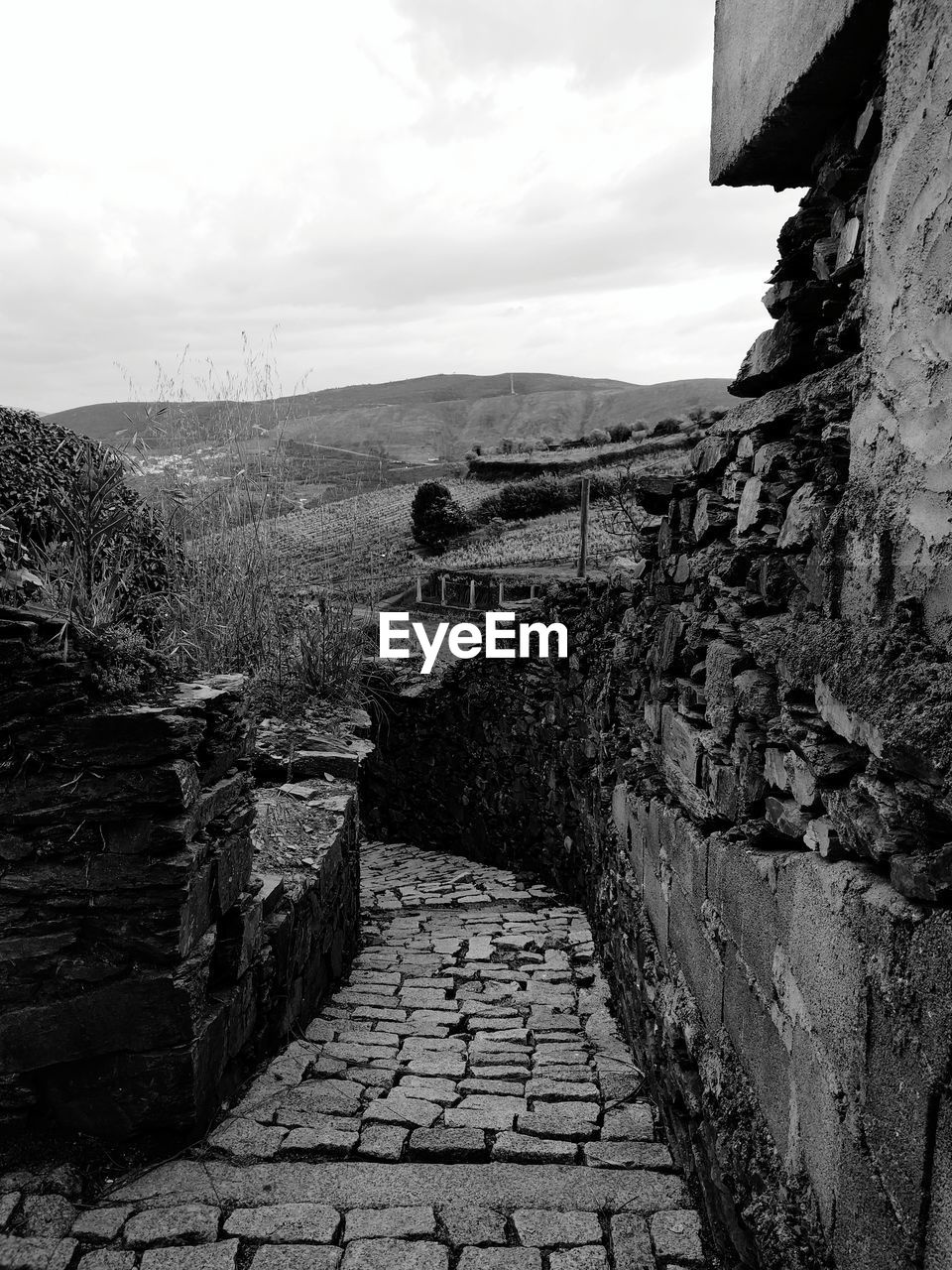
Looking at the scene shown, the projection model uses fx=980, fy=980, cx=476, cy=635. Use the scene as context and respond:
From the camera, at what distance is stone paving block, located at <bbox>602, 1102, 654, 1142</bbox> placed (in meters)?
3.07

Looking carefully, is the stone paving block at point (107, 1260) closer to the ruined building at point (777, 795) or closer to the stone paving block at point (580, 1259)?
the ruined building at point (777, 795)

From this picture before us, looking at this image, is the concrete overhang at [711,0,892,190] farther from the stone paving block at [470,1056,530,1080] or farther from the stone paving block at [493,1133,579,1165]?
the stone paving block at [470,1056,530,1080]

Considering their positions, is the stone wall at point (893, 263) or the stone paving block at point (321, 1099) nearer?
the stone wall at point (893, 263)

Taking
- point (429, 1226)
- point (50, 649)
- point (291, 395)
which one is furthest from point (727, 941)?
point (291, 395)

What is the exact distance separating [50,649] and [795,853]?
6.35ft

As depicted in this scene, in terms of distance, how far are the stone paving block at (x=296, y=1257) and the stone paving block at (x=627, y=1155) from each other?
0.85m

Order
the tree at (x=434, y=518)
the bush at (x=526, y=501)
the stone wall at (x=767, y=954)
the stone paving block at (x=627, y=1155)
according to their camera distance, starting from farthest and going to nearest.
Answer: the bush at (x=526, y=501) < the tree at (x=434, y=518) < the stone paving block at (x=627, y=1155) < the stone wall at (x=767, y=954)

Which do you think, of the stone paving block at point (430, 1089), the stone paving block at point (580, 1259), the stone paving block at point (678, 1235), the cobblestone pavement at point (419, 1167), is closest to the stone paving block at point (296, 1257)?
the cobblestone pavement at point (419, 1167)

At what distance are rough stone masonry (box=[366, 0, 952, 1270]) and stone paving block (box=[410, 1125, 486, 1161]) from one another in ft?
1.94

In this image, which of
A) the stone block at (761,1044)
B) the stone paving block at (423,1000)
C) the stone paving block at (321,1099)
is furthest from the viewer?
the stone paving block at (423,1000)

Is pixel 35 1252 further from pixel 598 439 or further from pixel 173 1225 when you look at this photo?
pixel 598 439

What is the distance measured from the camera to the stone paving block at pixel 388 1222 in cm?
242

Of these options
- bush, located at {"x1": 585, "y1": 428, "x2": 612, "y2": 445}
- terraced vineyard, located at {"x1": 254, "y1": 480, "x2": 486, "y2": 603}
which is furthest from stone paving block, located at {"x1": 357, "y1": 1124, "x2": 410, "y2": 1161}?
bush, located at {"x1": 585, "y1": 428, "x2": 612, "y2": 445}

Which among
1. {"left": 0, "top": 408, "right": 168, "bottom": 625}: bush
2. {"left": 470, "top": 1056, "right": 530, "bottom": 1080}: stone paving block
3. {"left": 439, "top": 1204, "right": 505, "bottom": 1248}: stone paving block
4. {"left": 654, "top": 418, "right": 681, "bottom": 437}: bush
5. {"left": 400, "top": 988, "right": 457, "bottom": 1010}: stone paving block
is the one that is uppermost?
{"left": 654, "top": 418, "right": 681, "bottom": 437}: bush
